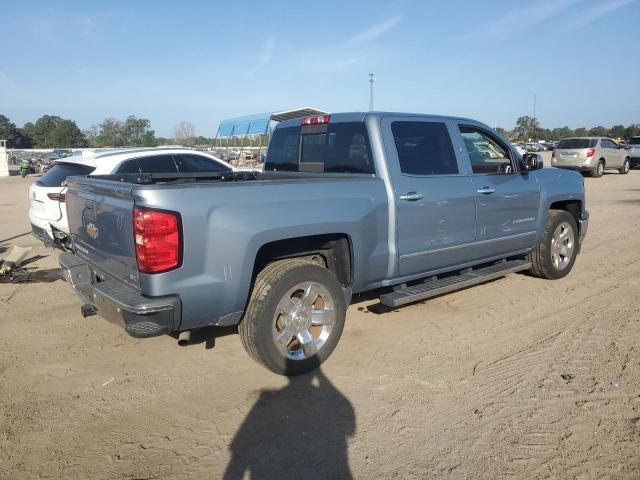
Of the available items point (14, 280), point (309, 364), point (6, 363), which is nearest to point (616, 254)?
point (309, 364)

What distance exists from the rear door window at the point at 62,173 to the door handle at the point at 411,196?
464cm

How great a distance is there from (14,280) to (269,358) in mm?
4336

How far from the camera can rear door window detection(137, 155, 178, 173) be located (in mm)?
7641

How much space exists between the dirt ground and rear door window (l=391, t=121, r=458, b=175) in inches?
58.2

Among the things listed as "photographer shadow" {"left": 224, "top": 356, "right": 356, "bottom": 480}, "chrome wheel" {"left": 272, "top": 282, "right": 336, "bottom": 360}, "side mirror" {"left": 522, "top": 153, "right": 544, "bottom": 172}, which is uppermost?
"side mirror" {"left": 522, "top": 153, "right": 544, "bottom": 172}

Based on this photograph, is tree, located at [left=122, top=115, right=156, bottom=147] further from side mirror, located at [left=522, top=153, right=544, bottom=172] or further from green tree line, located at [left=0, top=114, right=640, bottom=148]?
side mirror, located at [left=522, top=153, right=544, bottom=172]

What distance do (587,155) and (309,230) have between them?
21031 millimetres

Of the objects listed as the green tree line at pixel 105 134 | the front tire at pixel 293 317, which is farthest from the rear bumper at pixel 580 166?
the green tree line at pixel 105 134

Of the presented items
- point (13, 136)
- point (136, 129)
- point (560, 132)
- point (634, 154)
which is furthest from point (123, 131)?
point (560, 132)

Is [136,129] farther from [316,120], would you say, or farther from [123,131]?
[316,120]

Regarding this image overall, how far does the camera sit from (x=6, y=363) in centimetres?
396

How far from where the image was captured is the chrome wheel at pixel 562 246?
20.0 ft

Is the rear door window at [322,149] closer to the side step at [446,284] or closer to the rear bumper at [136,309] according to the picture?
the side step at [446,284]

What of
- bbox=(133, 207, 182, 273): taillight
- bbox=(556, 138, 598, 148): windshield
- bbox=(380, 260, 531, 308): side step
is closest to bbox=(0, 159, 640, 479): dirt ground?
bbox=(380, 260, 531, 308): side step
